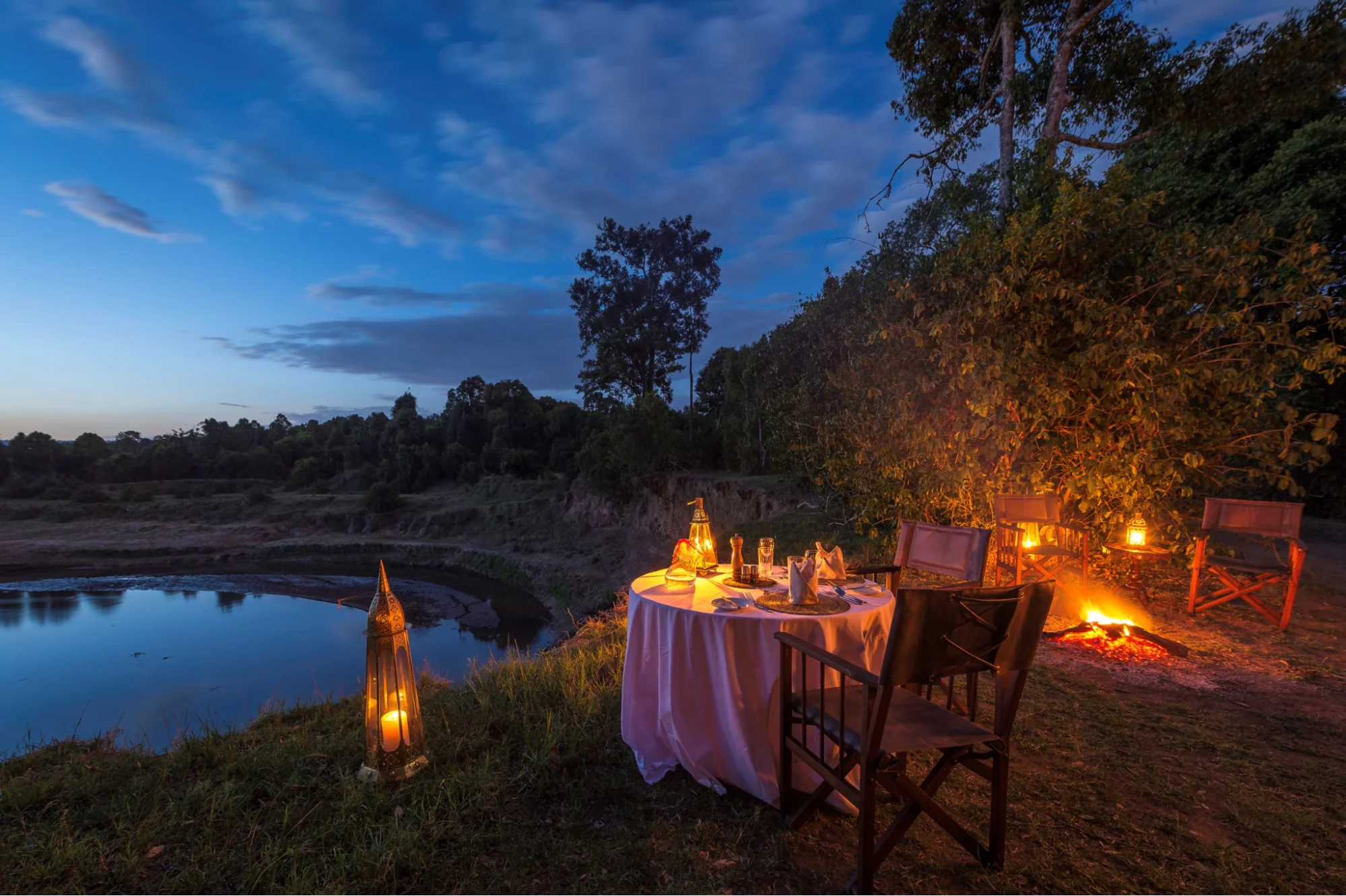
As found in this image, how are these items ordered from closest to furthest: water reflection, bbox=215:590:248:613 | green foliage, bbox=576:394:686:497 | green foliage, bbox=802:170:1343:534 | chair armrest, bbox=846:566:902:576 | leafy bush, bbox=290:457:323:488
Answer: chair armrest, bbox=846:566:902:576 → green foliage, bbox=802:170:1343:534 → green foliage, bbox=576:394:686:497 → water reflection, bbox=215:590:248:613 → leafy bush, bbox=290:457:323:488

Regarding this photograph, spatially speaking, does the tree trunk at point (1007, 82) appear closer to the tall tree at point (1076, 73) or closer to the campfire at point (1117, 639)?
the tall tree at point (1076, 73)

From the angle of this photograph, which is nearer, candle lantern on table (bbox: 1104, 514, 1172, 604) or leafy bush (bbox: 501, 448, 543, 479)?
candle lantern on table (bbox: 1104, 514, 1172, 604)

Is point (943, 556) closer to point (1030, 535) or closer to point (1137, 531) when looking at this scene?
point (1030, 535)

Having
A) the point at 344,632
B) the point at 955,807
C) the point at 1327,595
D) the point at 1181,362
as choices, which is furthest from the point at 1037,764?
the point at 344,632

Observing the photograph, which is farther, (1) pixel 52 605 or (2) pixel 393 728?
(1) pixel 52 605

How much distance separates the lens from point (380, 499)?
31438 millimetres

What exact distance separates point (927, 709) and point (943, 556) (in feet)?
5.36

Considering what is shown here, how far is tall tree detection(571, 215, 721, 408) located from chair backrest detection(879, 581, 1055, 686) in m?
22.7

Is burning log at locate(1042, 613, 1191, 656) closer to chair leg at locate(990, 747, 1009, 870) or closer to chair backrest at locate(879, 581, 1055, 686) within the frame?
chair leg at locate(990, 747, 1009, 870)

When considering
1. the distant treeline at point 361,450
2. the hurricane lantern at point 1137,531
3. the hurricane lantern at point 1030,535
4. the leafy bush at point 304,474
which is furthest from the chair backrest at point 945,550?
the leafy bush at point 304,474

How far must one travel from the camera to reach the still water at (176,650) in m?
13.9

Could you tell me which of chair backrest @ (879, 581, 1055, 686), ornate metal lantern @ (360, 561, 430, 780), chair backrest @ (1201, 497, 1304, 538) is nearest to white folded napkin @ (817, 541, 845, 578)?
chair backrest @ (879, 581, 1055, 686)

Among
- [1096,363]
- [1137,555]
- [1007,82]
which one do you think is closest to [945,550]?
[1096,363]

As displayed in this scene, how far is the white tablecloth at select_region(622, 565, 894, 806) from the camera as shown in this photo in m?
2.32
